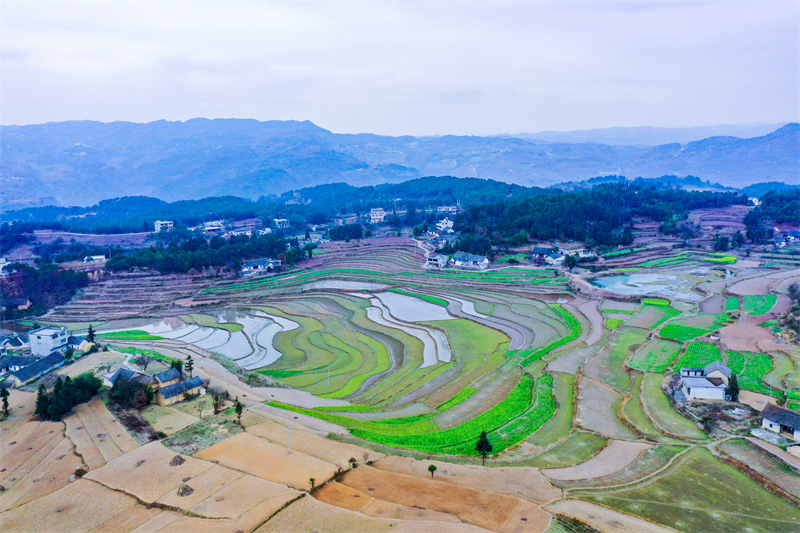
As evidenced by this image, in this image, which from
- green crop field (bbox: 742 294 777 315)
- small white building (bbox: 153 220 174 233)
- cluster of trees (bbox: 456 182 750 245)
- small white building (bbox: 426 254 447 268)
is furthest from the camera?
small white building (bbox: 153 220 174 233)

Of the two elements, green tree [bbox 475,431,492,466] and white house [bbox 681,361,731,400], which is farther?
white house [bbox 681,361,731,400]

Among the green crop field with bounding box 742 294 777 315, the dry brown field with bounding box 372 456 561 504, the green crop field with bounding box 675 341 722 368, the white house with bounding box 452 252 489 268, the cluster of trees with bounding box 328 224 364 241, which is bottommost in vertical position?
the dry brown field with bounding box 372 456 561 504

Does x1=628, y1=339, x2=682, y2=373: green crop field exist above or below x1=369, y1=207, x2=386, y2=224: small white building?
Result: below

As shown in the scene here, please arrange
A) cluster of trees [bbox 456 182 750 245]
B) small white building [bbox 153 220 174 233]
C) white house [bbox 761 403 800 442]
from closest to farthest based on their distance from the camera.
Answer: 1. white house [bbox 761 403 800 442]
2. cluster of trees [bbox 456 182 750 245]
3. small white building [bbox 153 220 174 233]

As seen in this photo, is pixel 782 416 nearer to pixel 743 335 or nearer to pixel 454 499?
pixel 454 499

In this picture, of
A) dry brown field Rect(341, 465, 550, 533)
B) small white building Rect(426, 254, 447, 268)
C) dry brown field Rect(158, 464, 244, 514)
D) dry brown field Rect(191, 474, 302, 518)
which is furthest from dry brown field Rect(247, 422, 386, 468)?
small white building Rect(426, 254, 447, 268)

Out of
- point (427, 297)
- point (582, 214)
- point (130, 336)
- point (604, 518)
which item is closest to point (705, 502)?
point (604, 518)

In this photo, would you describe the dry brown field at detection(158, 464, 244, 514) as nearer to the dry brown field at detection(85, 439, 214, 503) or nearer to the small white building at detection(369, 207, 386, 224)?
the dry brown field at detection(85, 439, 214, 503)
